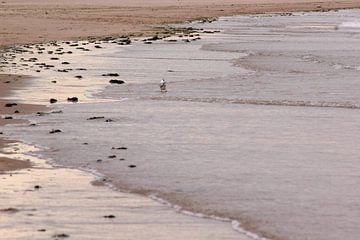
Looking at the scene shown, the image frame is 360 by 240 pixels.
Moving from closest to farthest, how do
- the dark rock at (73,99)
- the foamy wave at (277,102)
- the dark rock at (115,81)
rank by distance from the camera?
the foamy wave at (277,102) → the dark rock at (73,99) → the dark rock at (115,81)

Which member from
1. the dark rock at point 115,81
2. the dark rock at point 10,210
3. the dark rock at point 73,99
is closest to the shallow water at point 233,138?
→ the dark rock at point 115,81

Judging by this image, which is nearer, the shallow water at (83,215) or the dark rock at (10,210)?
the shallow water at (83,215)

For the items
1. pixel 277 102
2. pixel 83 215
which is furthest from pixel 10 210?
pixel 277 102

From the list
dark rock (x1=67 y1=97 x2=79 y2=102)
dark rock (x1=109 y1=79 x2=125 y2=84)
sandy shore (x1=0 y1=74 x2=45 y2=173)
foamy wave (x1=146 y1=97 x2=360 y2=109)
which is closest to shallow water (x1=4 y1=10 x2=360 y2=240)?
foamy wave (x1=146 y1=97 x2=360 y2=109)

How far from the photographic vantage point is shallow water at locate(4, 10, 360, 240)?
1009 centimetres

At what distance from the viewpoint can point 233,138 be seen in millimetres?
14242

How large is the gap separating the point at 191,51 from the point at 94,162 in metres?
21.5

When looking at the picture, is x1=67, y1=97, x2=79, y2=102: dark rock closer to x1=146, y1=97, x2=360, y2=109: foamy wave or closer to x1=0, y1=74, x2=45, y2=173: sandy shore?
x1=0, y1=74, x2=45, y2=173: sandy shore

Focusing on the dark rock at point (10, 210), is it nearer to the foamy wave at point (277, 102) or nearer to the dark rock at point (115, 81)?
the foamy wave at point (277, 102)

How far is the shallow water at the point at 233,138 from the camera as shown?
10094mm

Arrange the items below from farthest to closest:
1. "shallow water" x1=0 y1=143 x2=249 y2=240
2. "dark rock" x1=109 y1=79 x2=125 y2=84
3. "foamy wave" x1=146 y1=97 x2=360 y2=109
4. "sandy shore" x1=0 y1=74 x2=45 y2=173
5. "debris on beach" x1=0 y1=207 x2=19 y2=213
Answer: "dark rock" x1=109 y1=79 x2=125 y2=84
"foamy wave" x1=146 y1=97 x2=360 y2=109
"sandy shore" x1=0 y1=74 x2=45 y2=173
"debris on beach" x1=0 y1=207 x2=19 y2=213
"shallow water" x1=0 y1=143 x2=249 y2=240

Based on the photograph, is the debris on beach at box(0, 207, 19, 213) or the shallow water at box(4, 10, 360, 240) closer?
the debris on beach at box(0, 207, 19, 213)

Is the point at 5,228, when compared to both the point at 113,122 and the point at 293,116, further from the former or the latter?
the point at 293,116

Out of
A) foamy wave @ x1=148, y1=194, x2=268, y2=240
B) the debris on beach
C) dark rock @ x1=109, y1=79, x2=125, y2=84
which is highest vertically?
the debris on beach
